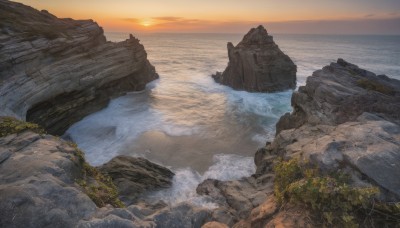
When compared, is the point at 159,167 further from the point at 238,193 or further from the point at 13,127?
the point at 13,127

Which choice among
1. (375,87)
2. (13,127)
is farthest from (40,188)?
(375,87)

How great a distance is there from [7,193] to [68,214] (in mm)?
1305

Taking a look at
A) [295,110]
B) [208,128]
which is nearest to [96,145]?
[208,128]

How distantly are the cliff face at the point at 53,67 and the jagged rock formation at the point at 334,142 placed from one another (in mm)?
13975

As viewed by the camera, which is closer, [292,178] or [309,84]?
[292,178]

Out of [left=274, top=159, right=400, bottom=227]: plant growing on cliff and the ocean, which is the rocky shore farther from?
the ocean

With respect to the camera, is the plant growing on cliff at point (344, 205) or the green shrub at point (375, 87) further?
the green shrub at point (375, 87)

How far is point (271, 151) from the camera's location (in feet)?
47.0

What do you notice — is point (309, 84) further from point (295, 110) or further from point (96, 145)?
point (96, 145)

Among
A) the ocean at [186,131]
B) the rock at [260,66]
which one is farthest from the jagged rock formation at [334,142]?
the rock at [260,66]

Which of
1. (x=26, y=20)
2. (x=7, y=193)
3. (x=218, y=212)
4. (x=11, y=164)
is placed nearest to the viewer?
(x=7, y=193)

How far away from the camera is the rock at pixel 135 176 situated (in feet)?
44.5

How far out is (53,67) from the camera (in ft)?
69.6

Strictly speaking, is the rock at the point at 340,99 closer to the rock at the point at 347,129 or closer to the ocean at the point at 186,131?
the rock at the point at 347,129
